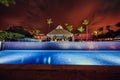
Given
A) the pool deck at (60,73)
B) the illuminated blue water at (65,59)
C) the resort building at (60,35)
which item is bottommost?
the illuminated blue water at (65,59)

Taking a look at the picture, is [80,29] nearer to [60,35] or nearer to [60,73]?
[60,35]

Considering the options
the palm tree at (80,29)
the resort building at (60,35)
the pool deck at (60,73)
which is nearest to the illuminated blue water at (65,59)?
the pool deck at (60,73)

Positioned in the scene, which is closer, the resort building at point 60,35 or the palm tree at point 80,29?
the resort building at point 60,35

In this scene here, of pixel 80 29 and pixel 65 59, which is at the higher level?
pixel 80 29

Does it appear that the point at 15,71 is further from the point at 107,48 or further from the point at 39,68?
the point at 107,48

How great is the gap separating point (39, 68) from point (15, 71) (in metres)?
0.46

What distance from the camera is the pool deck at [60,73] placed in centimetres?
270

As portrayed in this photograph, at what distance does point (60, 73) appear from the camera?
2.77 meters

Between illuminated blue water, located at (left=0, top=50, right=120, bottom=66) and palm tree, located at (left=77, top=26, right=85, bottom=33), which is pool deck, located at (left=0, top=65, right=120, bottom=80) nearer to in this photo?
illuminated blue water, located at (left=0, top=50, right=120, bottom=66)

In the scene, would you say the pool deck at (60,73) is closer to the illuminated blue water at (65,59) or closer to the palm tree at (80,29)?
the illuminated blue water at (65,59)

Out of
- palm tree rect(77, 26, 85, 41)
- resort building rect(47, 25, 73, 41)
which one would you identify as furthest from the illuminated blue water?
palm tree rect(77, 26, 85, 41)

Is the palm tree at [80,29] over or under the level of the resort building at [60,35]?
over

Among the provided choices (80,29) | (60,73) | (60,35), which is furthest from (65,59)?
(80,29)

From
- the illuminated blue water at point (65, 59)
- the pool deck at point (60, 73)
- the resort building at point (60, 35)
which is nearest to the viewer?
the pool deck at point (60, 73)
